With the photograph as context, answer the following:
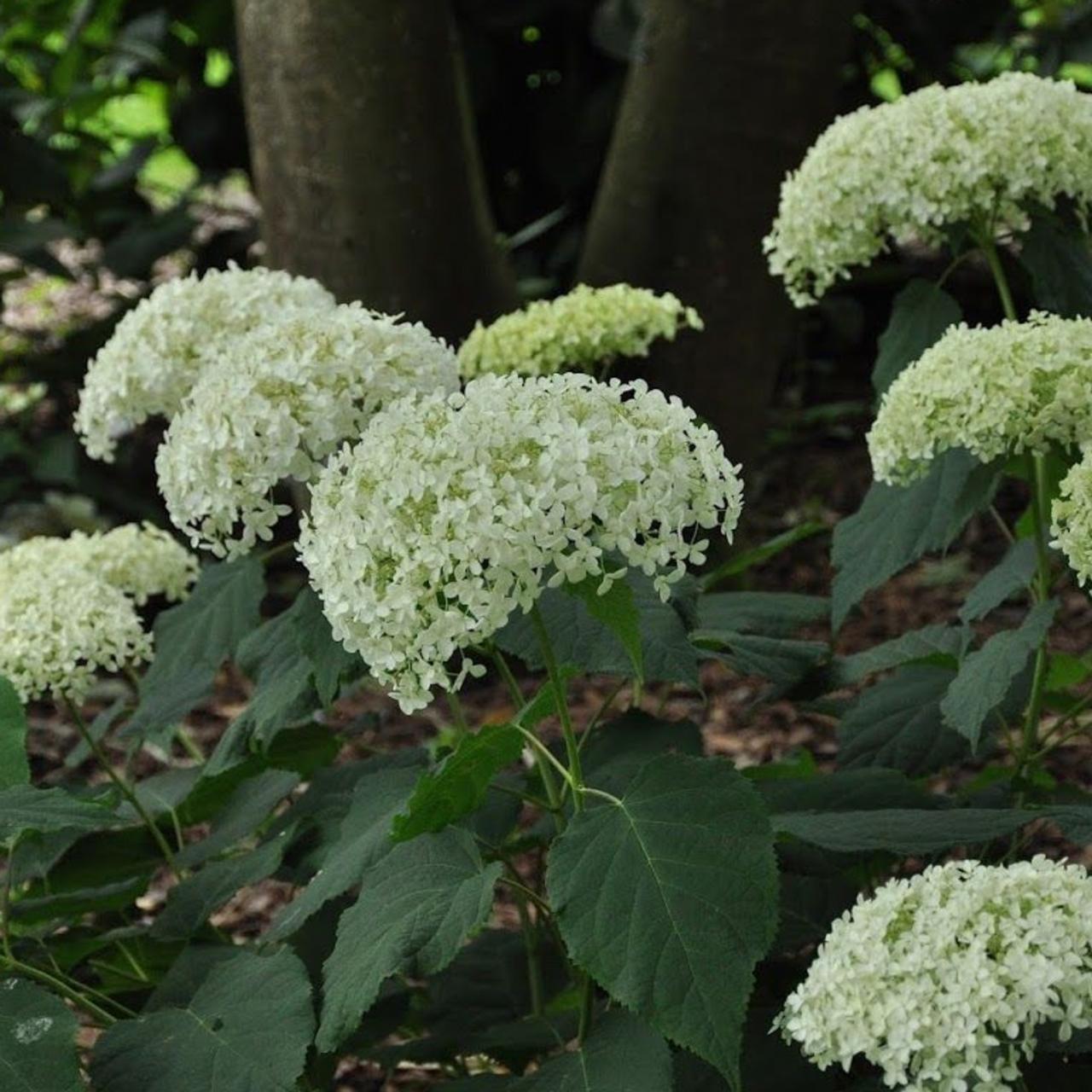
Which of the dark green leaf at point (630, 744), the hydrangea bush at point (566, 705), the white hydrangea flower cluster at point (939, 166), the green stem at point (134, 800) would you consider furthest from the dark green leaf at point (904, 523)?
the green stem at point (134, 800)

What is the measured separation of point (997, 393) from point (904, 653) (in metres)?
0.55

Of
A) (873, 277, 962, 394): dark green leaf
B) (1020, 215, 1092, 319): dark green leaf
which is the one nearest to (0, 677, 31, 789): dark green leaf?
(873, 277, 962, 394): dark green leaf

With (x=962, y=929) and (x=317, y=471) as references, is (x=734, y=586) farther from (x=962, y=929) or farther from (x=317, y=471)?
(x=962, y=929)

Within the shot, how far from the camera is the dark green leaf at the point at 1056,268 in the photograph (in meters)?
2.68

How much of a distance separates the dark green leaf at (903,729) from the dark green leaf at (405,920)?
0.72 meters

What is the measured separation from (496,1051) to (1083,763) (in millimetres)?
2150

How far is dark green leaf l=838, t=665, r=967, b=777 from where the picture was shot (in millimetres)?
2531

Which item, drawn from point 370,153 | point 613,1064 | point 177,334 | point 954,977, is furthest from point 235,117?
point 954,977

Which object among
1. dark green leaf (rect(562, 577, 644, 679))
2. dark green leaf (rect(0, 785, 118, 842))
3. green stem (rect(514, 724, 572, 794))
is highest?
dark green leaf (rect(562, 577, 644, 679))

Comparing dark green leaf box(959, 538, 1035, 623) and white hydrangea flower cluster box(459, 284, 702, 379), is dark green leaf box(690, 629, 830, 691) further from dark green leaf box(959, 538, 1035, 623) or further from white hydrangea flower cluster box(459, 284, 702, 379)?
white hydrangea flower cluster box(459, 284, 702, 379)

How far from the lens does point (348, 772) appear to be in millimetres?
2615

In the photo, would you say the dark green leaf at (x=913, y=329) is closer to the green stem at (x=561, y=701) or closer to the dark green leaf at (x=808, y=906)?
the dark green leaf at (x=808, y=906)

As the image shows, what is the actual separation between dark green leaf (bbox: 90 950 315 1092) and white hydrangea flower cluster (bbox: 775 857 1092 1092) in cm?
61

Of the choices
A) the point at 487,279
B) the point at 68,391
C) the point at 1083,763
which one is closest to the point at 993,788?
the point at 1083,763
